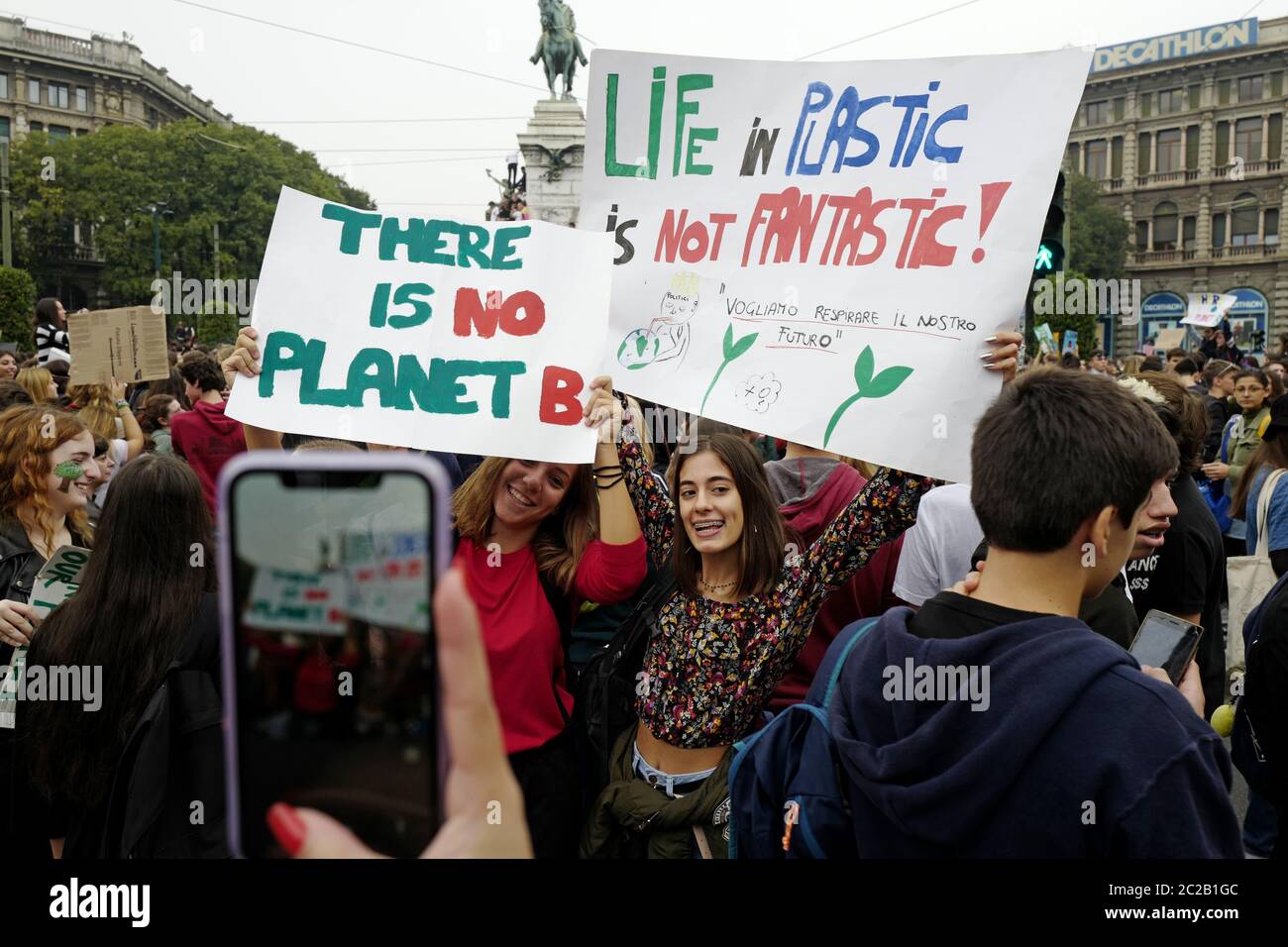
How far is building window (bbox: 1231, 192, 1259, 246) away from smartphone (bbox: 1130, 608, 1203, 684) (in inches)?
2366

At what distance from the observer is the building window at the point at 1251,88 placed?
5209cm

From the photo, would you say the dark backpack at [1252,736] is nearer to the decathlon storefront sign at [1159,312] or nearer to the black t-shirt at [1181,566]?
the black t-shirt at [1181,566]

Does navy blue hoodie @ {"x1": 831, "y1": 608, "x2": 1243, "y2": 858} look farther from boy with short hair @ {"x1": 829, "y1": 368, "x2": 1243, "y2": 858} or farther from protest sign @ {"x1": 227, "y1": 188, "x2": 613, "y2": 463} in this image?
protest sign @ {"x1": 227, "y1": 188, "x2": 613, "y2": 463}

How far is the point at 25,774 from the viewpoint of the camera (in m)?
2.49

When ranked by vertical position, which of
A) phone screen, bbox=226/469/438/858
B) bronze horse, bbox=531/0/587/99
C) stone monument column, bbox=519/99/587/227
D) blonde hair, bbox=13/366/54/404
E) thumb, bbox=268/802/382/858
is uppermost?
bronze horse, bbox=531/0/587/99

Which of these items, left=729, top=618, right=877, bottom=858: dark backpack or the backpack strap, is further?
the backpack strap

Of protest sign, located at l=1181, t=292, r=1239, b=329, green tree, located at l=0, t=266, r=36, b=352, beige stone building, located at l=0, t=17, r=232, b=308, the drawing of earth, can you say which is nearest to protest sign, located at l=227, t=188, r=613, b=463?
the drawing of earth

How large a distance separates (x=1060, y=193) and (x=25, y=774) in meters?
6.27

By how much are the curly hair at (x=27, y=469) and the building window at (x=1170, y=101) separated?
205ft

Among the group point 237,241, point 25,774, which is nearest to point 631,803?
point 25,774

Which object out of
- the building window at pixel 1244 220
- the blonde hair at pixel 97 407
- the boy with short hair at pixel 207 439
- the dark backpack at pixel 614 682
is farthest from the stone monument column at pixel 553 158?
the building window at pixel 1244 220

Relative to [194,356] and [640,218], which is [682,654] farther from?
[194,356]

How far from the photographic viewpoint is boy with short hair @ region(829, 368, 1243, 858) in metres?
1.41

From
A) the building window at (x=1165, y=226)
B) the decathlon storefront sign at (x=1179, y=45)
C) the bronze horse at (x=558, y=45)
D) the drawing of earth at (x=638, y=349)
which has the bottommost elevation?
the drawing of earth at (x=638, y=349)
